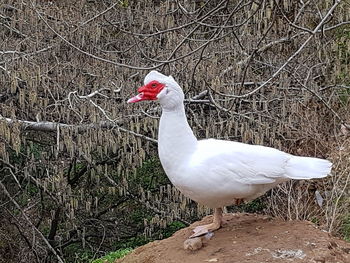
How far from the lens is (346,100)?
28.6 feet

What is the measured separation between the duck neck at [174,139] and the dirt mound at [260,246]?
1.92 ft

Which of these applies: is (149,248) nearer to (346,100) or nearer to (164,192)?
(164,192)

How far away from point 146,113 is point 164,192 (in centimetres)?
189

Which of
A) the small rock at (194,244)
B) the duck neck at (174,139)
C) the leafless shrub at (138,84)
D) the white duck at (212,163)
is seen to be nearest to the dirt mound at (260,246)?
the small rock at (194,244)

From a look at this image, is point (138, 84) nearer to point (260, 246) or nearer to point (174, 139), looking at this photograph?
point (174, 139)

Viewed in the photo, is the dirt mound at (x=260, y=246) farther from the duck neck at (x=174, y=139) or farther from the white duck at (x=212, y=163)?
the duck neck at (x=174, y=139)

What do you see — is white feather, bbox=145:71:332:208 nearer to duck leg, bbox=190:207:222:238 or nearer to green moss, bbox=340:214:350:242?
duck leg, bbox=190:207:222:238

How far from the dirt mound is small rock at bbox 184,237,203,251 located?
3 cm

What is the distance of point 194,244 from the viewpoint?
428cm

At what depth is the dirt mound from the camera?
4023 millimetres

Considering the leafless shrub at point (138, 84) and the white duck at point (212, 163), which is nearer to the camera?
the white duck at point (212, 163)

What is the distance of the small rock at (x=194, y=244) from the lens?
428cm

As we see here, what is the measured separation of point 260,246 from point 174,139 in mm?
853

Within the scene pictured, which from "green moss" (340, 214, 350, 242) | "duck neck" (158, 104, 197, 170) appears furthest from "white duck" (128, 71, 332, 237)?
"green moss" (340, 214, 350, 242)
